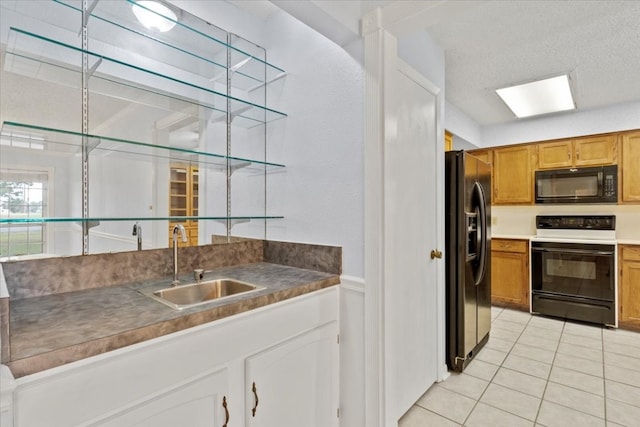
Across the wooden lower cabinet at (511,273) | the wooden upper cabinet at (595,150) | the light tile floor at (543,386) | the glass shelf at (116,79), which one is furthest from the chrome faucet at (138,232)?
the wooden upper cabinet at (595,150)

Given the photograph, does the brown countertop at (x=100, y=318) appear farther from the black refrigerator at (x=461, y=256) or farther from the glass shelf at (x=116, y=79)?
the black refrigerator at (x=461, y=256)

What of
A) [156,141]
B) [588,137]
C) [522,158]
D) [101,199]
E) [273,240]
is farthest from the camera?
[522,158]

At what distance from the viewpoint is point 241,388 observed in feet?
4.03

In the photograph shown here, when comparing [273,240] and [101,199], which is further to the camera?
[273,240]

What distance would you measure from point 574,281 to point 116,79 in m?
4.57

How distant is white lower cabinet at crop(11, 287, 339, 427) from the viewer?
839 mm

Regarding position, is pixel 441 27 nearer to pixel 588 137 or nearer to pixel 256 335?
pixel 256 335

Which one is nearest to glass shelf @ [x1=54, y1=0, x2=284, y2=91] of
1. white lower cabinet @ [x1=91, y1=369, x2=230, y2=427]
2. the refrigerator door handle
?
white lower cabinet @ [x1=91, y1=369, x2=230, y2=427]

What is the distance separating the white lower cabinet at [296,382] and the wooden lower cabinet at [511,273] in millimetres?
3297

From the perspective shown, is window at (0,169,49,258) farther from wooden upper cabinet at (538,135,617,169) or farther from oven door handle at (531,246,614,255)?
wooden upper cabinet at (538,135,617,169)

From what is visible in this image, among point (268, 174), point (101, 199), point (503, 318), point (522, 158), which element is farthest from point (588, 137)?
point (101, 199)

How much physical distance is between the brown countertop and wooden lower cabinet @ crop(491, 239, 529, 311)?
3.43 metres

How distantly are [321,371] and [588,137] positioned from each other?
4.11 metres

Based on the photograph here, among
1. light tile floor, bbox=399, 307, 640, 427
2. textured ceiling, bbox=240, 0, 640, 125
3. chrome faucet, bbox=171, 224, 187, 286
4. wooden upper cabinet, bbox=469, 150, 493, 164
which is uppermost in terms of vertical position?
textured ceiling, bbox=240, 0, 640, 125
